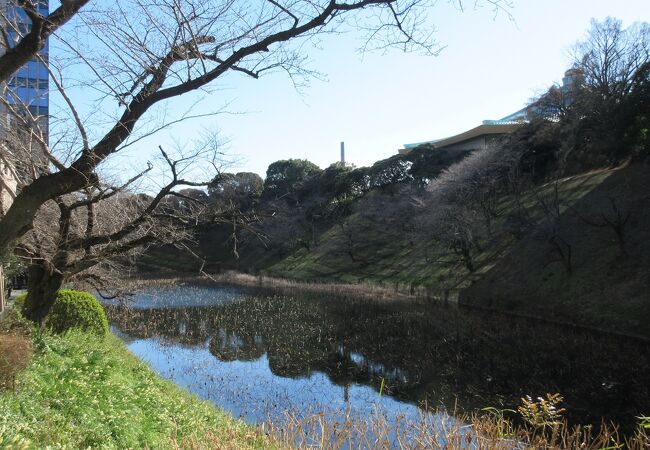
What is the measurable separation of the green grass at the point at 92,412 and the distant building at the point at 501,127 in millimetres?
36292

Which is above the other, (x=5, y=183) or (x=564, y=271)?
(x=5, y=183)

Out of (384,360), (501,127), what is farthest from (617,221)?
(501,127)

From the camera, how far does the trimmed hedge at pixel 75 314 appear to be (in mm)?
12789

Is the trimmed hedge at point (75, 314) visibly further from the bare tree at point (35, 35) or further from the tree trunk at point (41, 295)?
the bare tree at point (35, 35)

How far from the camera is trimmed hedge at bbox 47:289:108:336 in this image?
1279 cm

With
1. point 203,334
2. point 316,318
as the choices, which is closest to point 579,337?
point 316,318

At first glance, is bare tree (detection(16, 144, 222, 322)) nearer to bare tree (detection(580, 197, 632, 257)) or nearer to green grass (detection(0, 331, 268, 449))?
green grass (detection(0, 331, 268, 449))

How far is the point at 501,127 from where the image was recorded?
170 feet

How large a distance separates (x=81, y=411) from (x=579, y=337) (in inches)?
687

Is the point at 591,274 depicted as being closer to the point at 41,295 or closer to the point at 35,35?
the point at 41,295

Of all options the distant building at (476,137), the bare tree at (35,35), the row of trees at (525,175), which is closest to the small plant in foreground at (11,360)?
the bare tree at (35,35)

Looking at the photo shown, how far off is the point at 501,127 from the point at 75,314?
47432 mm

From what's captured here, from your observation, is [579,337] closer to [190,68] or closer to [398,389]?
[398,389]

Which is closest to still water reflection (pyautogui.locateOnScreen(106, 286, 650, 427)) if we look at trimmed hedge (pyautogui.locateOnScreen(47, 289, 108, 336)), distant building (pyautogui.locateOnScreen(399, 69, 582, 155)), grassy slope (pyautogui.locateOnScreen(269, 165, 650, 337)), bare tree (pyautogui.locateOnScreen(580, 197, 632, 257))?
grassy slope (pyautogui.locateOnScreen(269, 165, 650, 337))
